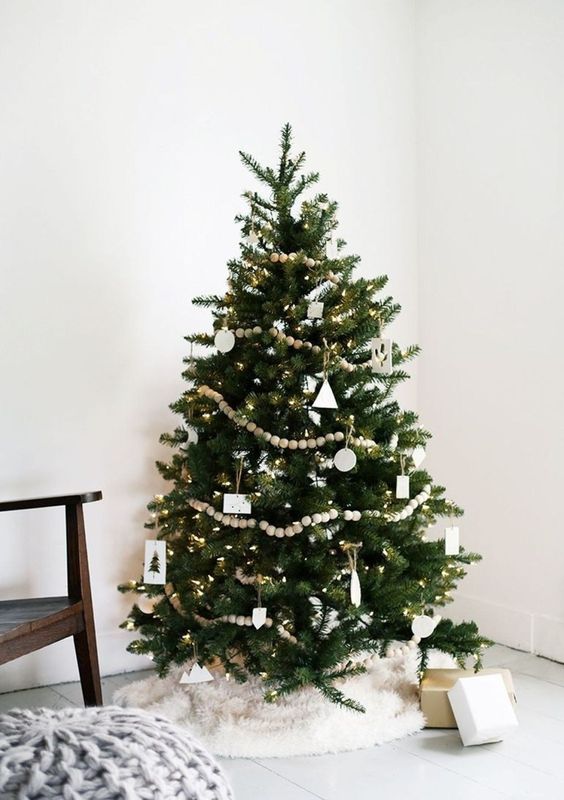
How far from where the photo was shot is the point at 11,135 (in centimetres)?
257

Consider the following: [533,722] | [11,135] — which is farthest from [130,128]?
[533,722]

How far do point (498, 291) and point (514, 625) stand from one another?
116 cm

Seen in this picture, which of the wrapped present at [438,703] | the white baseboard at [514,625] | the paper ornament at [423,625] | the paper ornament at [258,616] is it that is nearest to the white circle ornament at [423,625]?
the paper ornament at [423,625]

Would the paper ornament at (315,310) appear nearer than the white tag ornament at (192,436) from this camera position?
Yes

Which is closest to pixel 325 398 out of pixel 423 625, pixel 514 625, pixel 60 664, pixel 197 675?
pixel 423 625

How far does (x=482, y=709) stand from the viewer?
2094 mm

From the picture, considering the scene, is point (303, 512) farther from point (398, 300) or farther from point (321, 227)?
point (398, 300)

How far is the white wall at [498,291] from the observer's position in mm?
2916

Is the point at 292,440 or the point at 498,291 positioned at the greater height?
the point at 498,291

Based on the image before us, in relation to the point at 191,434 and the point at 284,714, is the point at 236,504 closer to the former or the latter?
the point at 191,434

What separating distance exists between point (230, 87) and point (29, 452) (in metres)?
1.41

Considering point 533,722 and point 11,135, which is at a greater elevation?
point 11,135

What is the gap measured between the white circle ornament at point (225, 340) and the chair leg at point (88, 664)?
0.78 metres

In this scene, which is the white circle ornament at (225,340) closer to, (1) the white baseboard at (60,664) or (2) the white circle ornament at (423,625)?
(2) the white circle ornament at (423,625)
